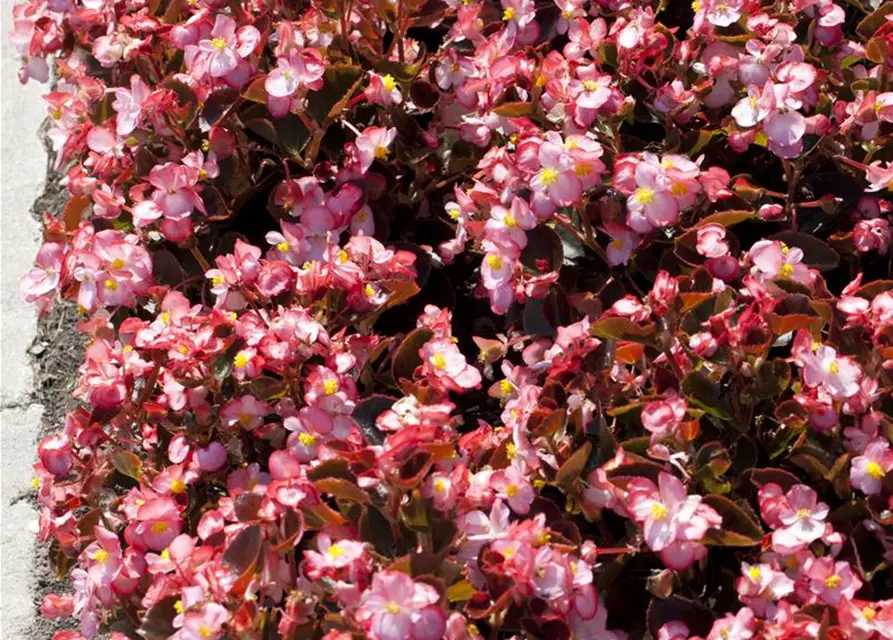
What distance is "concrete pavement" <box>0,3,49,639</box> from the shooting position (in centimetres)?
185

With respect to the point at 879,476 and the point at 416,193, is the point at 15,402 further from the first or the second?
the point at 879,476

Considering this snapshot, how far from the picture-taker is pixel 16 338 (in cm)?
219

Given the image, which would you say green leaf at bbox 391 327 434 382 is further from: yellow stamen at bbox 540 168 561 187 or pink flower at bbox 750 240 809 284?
pink flower at bbox 750 240 809 284

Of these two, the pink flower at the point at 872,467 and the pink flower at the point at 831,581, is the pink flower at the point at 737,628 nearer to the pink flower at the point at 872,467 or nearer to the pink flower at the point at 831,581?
the pink flower at the point at 831,581

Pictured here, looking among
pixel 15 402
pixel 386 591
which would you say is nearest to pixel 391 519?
pixel 386 591

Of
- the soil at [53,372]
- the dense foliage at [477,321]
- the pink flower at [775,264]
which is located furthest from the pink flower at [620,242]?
the soil at [53,372]

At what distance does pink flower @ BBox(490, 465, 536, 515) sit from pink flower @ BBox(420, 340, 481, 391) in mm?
123

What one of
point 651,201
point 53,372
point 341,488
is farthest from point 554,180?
point 53,372

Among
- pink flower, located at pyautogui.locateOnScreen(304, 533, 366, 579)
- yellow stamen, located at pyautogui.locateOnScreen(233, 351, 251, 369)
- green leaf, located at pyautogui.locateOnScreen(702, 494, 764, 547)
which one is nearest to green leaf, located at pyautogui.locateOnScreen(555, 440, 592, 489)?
green leaf, located at pyautogui.locateOnScreen(702, 494, 764, 547)

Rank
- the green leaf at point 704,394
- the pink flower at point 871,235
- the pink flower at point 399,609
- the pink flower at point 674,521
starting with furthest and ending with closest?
1. the pink flower at point 871,235
2. the green leaf at point 704,394
3. the pink flower at point 674,521
4. the pink flower at point 399,609

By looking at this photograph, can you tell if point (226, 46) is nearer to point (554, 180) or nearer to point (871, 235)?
point (554, 180)

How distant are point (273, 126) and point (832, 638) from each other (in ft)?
3.02

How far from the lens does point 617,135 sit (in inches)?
64.6

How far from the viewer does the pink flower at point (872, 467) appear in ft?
4.25
